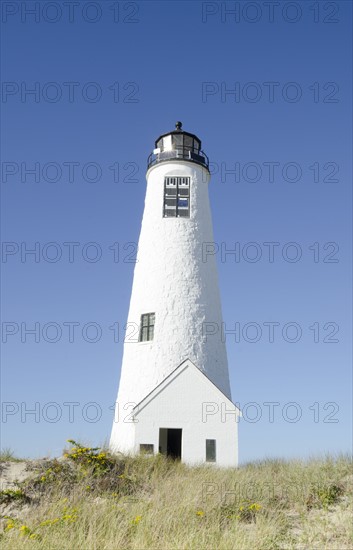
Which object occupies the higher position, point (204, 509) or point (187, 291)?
point (187, 291)

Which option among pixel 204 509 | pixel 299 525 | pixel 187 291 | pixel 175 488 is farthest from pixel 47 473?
pixel 187 291

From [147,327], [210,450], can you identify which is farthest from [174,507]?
[147,327]

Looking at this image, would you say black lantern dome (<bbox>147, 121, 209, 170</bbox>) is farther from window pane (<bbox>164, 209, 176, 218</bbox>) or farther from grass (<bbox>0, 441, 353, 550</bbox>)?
grass (<bbox>0, 441, 353, 550</bbox>)

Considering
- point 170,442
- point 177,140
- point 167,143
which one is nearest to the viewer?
point 170,442

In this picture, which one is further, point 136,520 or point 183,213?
point 183,213

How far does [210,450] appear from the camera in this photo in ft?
60.8

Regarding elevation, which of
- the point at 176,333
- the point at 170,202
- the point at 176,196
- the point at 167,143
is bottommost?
the point at 176,333

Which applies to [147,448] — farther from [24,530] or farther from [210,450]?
[24,530]

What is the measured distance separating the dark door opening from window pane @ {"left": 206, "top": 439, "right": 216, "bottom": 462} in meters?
1.86

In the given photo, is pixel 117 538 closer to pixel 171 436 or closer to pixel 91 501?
pixel 91 501

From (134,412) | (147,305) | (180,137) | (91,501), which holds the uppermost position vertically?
(180,137)

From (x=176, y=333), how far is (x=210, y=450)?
5114mm

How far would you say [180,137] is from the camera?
25.8m

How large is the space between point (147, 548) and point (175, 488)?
4315 mm
